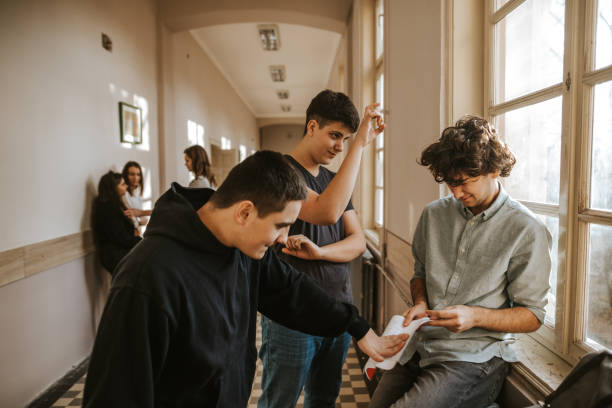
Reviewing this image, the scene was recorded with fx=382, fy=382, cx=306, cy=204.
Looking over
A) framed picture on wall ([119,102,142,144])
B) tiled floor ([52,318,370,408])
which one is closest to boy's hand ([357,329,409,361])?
tiled floor ([52,318,370,408])

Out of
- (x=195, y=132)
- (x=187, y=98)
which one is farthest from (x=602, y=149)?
(x=195, y=132)

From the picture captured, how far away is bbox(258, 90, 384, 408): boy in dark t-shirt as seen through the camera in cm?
153

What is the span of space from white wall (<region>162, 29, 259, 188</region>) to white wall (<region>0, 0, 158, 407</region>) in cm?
118

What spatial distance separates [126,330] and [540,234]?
1.21m

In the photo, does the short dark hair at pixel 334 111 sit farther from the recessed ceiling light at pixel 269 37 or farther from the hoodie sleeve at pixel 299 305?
the recessed ceiling light at pixel 269 37

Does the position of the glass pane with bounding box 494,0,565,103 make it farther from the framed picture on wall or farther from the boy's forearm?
the framed picture on wall

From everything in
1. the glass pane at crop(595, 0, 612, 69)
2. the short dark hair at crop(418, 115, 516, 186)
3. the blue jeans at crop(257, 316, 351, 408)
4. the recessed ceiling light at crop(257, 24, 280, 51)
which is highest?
the recessed ceiling light at crop(257, 24, 280, 51)

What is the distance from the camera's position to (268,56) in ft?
25.5

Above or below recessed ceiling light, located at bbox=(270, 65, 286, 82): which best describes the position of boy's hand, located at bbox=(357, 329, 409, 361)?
below

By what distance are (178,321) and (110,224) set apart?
8.89 feet

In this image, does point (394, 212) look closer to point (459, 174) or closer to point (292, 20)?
point (459, 174)

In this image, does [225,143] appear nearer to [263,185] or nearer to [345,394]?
[345,394]

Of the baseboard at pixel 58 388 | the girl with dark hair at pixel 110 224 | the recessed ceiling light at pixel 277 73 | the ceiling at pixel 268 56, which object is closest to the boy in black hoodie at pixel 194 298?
the baseboard at pixel 58 388

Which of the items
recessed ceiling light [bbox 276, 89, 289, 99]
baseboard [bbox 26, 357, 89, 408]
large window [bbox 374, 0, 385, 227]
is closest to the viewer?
baseboard [bbox 26, 357, 89, 408]
